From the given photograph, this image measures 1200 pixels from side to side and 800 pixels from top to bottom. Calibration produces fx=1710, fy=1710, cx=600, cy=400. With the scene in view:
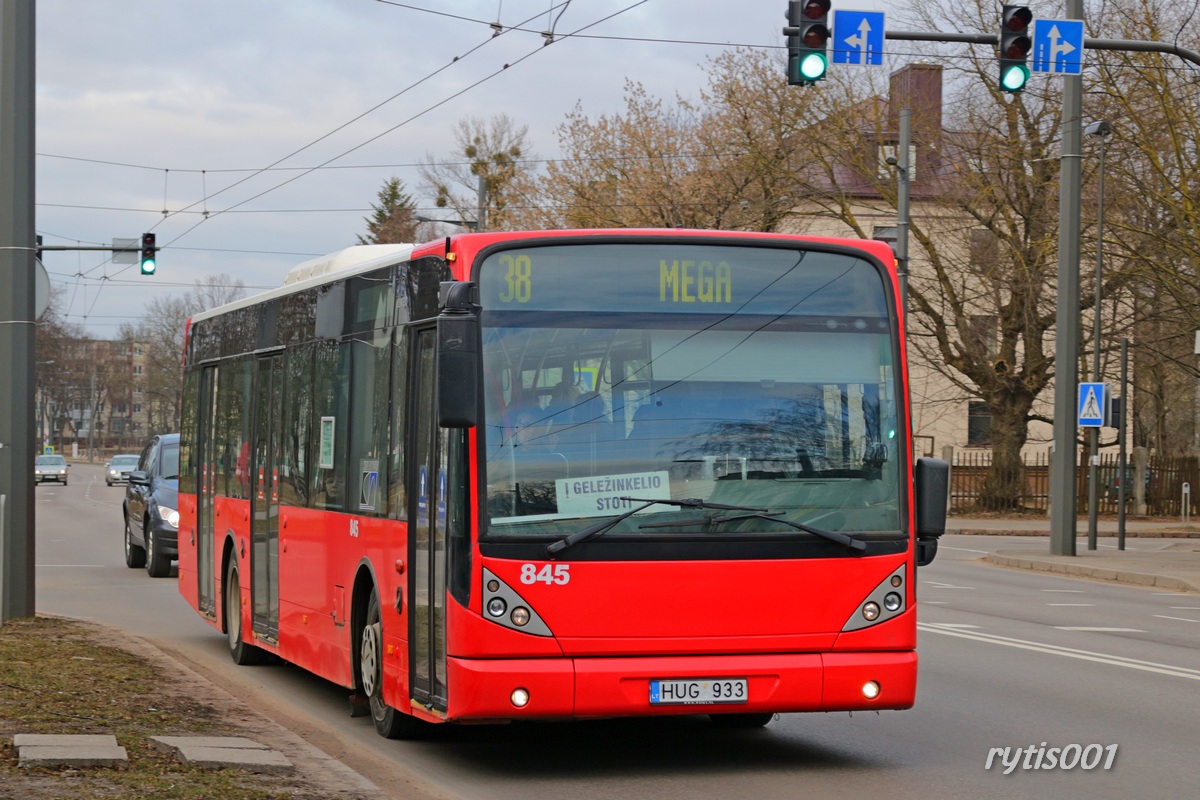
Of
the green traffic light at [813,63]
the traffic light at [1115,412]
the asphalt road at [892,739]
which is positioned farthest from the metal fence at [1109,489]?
the green traffic light at [813,63]

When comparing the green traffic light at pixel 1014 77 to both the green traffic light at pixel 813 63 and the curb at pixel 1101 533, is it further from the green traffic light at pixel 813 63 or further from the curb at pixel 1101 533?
the curb at pixel 1101 533

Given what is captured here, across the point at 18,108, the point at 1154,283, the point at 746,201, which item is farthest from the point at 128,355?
the point at 18,108

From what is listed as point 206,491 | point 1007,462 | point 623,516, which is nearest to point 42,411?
point 1007,462

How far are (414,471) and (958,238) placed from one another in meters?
35.6

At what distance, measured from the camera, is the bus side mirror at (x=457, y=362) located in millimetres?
7562

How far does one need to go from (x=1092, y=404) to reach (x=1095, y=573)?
3.79m

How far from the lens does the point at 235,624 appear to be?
13.3 metres

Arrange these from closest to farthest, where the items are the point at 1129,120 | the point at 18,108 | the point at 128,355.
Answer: the point at 18,108 → the point at 1129,120 → the point at 128,355

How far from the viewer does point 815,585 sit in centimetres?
806

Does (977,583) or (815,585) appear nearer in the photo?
(815,585)

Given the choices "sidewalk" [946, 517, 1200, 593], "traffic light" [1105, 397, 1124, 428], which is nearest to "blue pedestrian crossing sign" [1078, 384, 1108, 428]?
"traffic light" [1105, 397, 1124, 428]

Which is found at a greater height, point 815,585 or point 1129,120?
point 1129,120

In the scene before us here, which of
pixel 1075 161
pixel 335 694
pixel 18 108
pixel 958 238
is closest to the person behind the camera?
pixel 335 694

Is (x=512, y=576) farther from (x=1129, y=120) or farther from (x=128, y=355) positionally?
(x=128, y=355)
